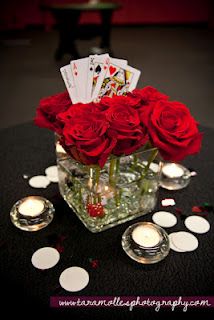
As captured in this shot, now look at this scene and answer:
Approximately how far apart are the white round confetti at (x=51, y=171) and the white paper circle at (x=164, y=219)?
357 mm

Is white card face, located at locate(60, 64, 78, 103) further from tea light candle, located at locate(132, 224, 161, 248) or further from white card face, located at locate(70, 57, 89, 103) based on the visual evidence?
tea light candle, located at locate(132, 224, 161, 248)

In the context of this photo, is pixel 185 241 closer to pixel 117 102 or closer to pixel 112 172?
pixel 112 172

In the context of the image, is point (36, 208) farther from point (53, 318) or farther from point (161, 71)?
point (161, 71)

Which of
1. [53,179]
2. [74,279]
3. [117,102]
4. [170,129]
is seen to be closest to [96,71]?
[117,102]

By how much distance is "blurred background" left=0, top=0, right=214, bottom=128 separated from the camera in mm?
3629

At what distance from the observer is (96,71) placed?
841 mm

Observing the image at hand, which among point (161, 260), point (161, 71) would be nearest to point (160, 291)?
point (161, 260)

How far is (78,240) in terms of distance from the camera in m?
0.83

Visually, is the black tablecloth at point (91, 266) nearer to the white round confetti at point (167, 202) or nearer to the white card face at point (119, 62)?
the white round confetti at point (167, 202)

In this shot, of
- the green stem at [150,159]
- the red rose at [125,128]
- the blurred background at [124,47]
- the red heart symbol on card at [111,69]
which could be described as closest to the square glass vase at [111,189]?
the green stem at [150,159]

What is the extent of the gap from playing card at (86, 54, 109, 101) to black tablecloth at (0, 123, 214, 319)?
0.34m

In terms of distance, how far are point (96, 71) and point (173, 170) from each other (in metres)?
0.43

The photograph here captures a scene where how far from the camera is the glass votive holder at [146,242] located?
775 millimetres

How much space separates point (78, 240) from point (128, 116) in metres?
0.33
